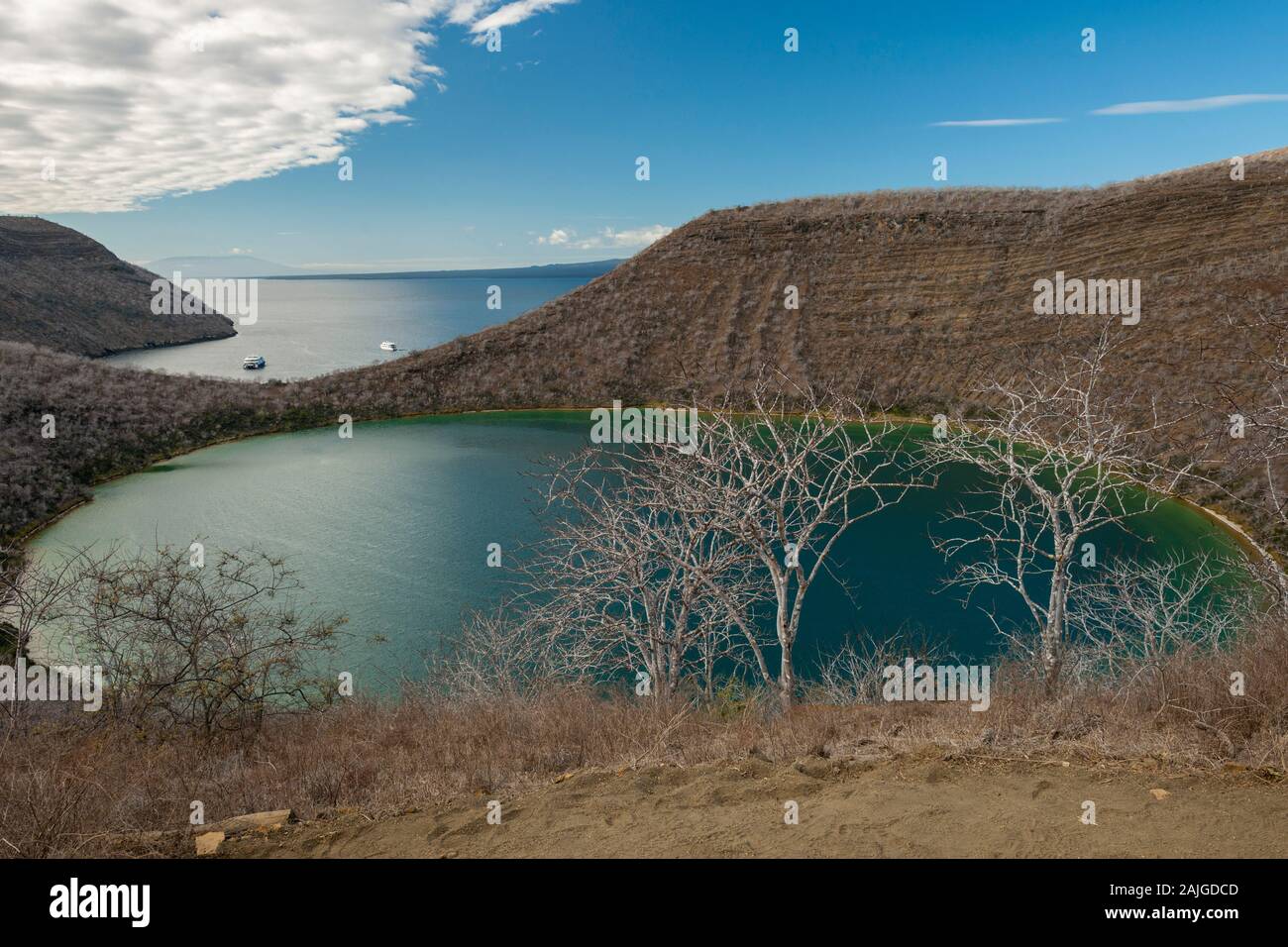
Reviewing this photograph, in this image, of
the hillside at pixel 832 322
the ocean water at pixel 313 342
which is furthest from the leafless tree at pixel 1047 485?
the ocean water at pixel 313 342

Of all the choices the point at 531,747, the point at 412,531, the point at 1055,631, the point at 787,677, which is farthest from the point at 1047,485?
the point at 531,747

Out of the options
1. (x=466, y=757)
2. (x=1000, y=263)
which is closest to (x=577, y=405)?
(x=1000, y=263)

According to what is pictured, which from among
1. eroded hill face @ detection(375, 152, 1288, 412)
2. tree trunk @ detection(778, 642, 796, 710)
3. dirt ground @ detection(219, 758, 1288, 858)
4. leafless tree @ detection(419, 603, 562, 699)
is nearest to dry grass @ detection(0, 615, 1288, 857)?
dirt ground @ detection(219, 758, 1288, 858)

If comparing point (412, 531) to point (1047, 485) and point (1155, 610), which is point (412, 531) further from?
point (1047, 485)

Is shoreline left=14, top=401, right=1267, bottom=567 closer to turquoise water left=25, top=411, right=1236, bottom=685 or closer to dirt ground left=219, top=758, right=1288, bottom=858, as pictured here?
turquoise water left=25, top=411, right=1236, bottom=685

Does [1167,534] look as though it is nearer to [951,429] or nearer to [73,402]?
[951,429]

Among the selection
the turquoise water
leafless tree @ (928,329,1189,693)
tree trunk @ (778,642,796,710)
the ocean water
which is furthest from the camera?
the ocean water
